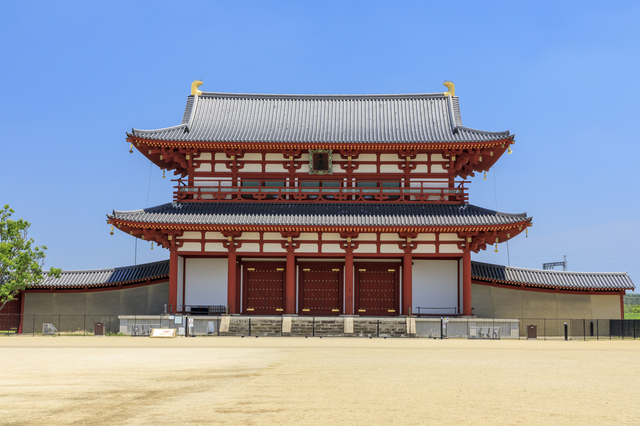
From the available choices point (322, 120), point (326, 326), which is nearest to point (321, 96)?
point (322, 120)

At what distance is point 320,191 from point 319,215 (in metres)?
2.49

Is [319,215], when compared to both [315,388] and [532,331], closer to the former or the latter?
[532,331]

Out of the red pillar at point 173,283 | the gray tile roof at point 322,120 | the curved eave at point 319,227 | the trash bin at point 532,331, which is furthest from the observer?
the gray tile roof at point 322,120

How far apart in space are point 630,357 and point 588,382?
8.32 metres

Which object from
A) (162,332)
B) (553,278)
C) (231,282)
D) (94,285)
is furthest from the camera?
(553,278)

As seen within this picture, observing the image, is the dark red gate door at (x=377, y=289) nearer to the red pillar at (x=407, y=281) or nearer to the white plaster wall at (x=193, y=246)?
the red pillar at (x=407, y=281)

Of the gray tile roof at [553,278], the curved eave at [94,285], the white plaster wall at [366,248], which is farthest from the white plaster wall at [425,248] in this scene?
the curved eave at [94,285]

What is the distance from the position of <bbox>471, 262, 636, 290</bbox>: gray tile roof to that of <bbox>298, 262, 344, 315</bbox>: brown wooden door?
8.49 metres

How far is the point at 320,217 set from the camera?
3266 centimetres

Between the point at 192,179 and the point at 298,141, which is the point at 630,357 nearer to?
the point at 298,141

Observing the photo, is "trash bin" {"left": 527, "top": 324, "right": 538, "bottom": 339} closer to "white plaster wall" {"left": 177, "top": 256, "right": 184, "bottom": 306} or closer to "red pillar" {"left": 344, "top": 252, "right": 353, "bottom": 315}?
"red pillar" {"left": 344, "top": 252, "right": 353, "bottom": 315}

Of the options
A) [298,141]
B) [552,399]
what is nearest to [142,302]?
[298,141]

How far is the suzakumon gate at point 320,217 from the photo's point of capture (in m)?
32.8

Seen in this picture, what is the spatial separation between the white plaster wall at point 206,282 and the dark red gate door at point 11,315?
1121 cm
